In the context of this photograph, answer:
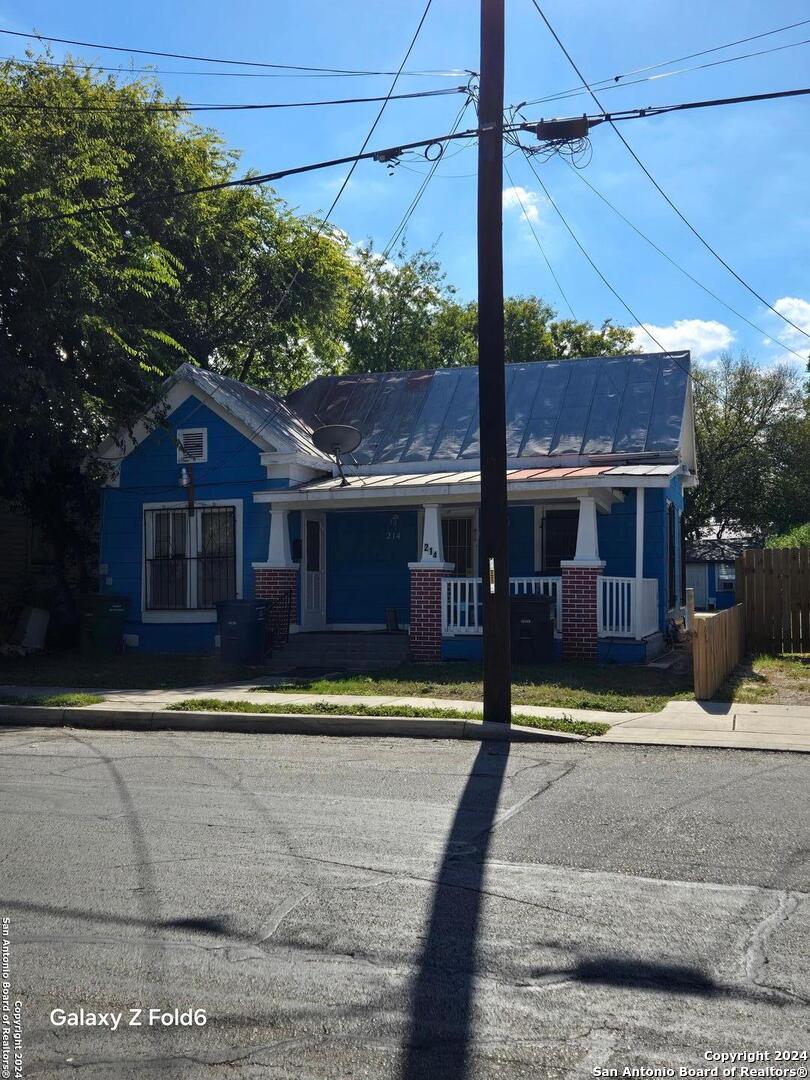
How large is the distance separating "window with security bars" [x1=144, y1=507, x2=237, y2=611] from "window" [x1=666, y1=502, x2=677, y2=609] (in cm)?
825

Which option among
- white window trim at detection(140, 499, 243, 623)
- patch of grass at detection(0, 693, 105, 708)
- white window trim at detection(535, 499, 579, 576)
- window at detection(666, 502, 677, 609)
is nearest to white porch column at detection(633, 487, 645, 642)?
white window trim at detection(535, 499, 579, 576)

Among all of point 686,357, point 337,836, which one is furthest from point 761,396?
point 337,836

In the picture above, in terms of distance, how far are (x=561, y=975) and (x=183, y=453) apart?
16.2 meters

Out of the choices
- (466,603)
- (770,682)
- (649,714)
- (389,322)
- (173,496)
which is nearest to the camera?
(649,714)

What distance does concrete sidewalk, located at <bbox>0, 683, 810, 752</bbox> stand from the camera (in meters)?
9.94

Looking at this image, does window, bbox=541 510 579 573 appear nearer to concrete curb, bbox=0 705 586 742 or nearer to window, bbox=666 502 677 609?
window, bbox=666 502 677 609

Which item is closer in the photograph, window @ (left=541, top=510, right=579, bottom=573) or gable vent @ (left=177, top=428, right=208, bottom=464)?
window @ (left=541, top=510, right=579, bottom=573)

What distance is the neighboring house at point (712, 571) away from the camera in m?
45.0

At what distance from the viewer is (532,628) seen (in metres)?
15.5

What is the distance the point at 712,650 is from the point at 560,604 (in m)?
3.71

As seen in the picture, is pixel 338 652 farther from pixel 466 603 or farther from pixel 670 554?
pixel 670 554

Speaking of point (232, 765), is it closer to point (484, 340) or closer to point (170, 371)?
point (484, 340)

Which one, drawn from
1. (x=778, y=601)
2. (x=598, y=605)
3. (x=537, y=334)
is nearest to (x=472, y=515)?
(x=598, y=605)

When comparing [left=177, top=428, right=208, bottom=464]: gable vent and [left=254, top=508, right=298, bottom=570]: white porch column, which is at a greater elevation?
[left=177, top=428, right=208, bottom=464]: gable vent
